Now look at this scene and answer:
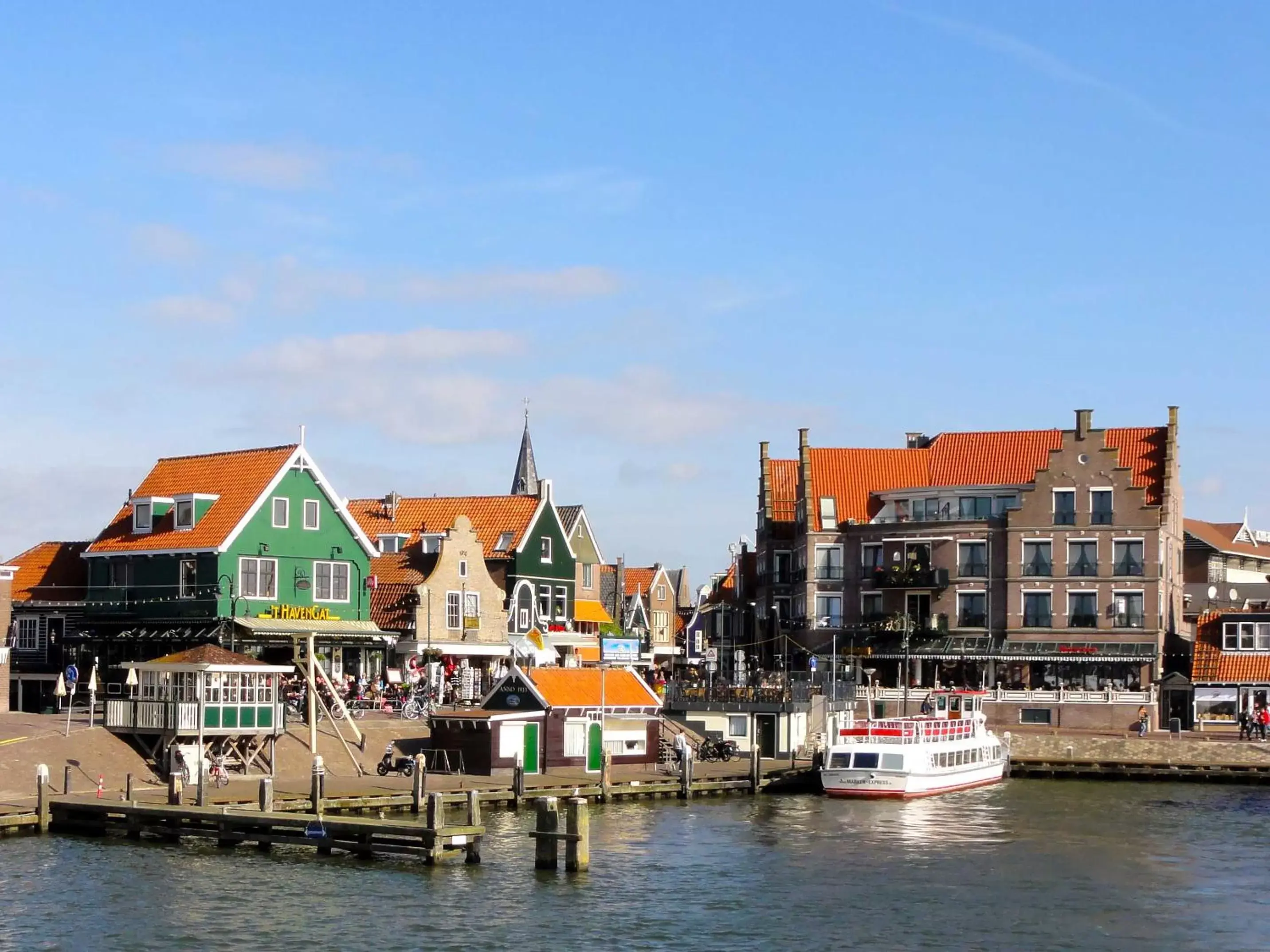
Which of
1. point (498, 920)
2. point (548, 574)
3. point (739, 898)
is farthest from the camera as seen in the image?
point (548, 574)

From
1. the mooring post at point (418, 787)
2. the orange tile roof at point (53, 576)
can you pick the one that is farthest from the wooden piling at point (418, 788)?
the orange tile roof at point (53, 576)

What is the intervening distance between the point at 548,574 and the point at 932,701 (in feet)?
72.2

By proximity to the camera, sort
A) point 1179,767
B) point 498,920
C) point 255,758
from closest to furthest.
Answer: point 498,920, point 255,758, point 1179,767

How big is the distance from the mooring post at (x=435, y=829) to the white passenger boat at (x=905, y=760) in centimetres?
2700

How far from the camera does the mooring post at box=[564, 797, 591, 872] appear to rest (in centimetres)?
4934

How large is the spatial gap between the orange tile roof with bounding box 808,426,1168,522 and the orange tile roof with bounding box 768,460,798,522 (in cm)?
411

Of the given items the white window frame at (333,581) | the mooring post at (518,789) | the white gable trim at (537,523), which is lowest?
the mooring post at (518,789)

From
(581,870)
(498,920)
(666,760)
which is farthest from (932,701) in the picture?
(498,920)

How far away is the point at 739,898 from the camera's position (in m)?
47.2

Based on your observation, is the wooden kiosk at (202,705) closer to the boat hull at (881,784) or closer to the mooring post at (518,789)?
the mooring post at (518,789)

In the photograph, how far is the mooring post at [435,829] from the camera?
1937 inches

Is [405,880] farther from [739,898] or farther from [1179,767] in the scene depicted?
[1179,767]

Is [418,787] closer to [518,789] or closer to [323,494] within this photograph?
[518,789]

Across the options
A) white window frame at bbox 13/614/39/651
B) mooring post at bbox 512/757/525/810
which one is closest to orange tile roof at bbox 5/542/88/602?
white window frame at bbox 13/614/39/651
